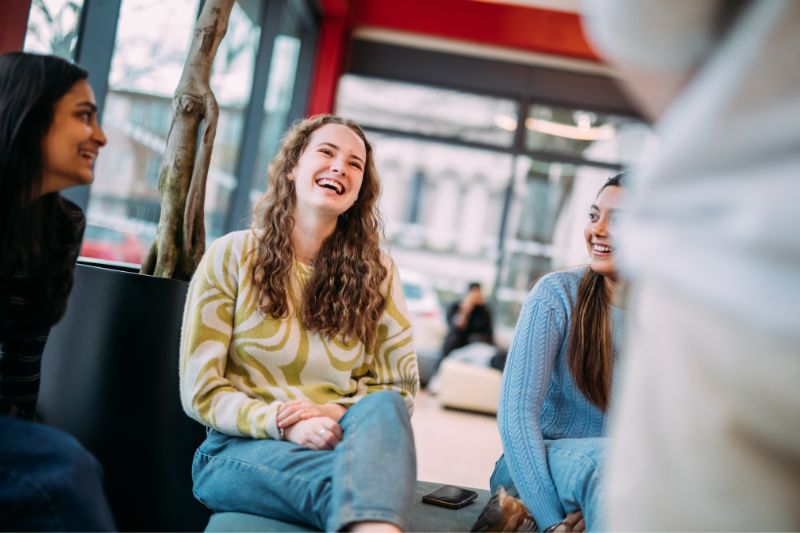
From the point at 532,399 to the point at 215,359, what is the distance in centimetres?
70

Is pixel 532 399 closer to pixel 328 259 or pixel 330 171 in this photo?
pixel 328 259

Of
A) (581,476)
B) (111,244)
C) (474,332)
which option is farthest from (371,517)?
(474,332)

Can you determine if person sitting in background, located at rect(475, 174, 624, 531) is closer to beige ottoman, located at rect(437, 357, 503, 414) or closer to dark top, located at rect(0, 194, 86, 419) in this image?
dark top, located at rect(0, 194, 86, 419)

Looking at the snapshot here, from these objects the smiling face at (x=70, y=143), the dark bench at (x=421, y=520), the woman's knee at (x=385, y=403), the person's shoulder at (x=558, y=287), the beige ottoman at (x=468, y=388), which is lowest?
the beige ottoman at (x=468, y=388)

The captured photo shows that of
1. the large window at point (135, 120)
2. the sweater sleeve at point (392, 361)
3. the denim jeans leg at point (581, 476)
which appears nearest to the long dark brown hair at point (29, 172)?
the sweater sleeve at point (392, 361)

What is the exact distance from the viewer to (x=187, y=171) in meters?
2.21

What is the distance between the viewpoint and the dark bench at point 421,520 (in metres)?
1.52

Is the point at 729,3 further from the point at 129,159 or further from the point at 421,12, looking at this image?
the point at 421,12

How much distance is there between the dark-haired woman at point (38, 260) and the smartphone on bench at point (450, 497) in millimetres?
921

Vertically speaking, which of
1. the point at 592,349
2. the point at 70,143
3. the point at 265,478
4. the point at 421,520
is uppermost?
the point at 70,143

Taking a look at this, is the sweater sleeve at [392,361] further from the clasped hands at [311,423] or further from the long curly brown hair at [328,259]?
the clasped hands at [311,423]

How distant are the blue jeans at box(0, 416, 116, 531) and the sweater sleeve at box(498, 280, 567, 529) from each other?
891 millimetres

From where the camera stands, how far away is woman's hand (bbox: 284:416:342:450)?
1.54 m

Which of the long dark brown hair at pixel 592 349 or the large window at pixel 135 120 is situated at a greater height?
the large window at pixel 135 120
